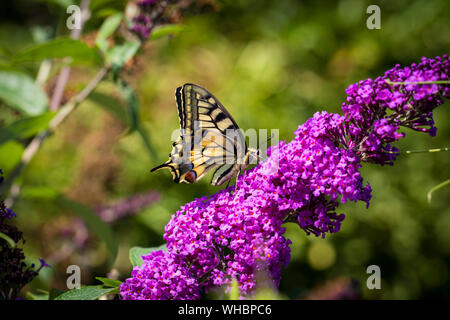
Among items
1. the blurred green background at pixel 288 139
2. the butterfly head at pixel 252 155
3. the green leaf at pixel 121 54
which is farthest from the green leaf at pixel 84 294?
the blurred green background at pixel 288 139

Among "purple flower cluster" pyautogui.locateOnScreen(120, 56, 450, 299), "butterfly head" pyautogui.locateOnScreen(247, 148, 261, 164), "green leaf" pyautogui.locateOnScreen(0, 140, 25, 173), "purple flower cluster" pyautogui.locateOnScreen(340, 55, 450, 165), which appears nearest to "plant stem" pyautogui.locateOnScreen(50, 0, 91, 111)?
"green leaf" pyautogui.locateOnScreen(0, 140, 25, 173)

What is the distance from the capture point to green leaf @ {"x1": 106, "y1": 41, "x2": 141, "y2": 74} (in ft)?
6.53

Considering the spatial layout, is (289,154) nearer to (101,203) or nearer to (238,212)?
(238,212)

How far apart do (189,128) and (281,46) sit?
2600mm

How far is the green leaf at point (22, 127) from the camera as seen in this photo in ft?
6.28

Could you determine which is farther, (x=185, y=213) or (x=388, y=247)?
(x=388, y=247)

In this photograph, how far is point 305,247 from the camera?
3.66 metres

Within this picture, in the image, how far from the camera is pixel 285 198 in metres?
1.45

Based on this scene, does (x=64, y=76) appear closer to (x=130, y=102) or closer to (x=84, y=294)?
(x=130, y=102)

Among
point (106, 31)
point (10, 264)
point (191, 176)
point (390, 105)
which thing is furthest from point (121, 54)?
point (390, 105)

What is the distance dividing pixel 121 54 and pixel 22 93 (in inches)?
24.0

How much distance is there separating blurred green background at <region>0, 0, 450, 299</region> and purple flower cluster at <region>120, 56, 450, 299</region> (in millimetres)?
1749

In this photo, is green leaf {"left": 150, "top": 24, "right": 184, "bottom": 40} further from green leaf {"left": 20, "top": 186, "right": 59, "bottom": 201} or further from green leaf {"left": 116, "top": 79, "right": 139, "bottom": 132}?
green leaf {"left": 20, "top": 186, "right": 59, "bottom": 201}
